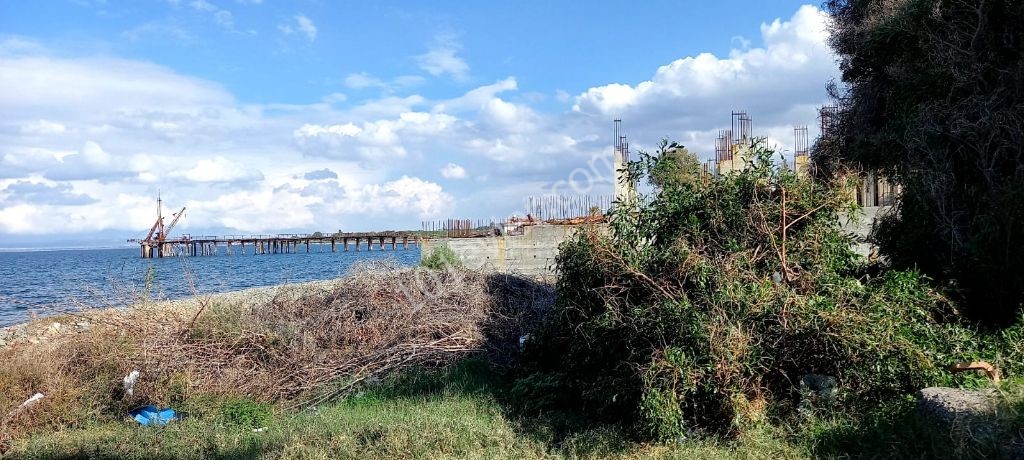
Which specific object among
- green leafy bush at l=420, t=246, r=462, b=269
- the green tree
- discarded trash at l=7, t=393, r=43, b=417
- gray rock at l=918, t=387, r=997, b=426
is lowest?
discarded trash at l=7, t=393, r=43, b=417

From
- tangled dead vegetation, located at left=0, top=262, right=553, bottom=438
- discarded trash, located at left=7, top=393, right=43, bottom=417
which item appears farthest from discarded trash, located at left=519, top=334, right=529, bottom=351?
discarded trash, located at left=7, top=393, right=43, bottom=417

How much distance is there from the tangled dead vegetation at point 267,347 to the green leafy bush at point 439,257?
5.34 metres

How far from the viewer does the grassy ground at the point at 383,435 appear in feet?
18.8

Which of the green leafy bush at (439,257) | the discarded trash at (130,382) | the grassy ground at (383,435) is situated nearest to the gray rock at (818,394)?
the grassy ground at (383,435)

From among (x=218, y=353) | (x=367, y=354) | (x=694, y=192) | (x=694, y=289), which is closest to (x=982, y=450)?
(x=694, y=289)

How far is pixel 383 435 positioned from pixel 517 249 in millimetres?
12139

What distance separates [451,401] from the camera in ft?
23.7

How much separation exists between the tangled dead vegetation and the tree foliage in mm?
5314

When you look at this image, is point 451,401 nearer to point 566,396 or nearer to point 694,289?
point 566,396

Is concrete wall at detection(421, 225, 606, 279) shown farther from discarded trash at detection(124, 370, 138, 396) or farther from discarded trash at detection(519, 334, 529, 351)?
discarded trash at detection(124, 370, 138, 396)

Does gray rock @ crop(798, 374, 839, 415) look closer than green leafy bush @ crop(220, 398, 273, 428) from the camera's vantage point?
Yes

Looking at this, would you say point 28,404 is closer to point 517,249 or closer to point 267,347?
point 267,347

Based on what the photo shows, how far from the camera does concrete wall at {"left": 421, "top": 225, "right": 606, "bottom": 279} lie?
17953 millimetres

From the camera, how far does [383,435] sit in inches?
241
